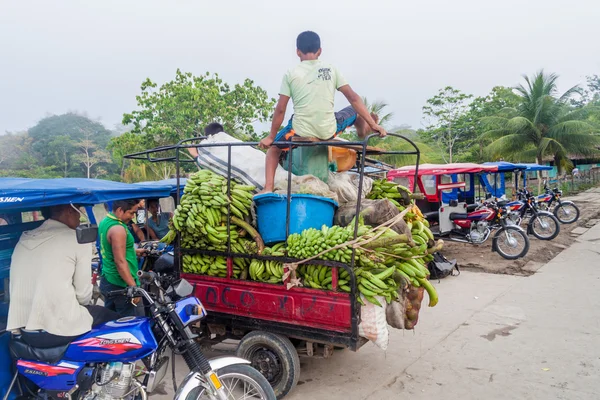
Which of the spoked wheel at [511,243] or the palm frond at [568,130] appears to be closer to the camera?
the spoked wheel at [511,243]

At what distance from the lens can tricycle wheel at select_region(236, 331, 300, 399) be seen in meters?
3.84

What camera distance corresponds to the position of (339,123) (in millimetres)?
4484

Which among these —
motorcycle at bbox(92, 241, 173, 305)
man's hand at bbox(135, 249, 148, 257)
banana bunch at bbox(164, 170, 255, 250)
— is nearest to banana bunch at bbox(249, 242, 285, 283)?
banana bunch at bbox(164, 170, 255, 250)

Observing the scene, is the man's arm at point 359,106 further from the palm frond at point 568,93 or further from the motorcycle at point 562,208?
the palm frond at point 568,93

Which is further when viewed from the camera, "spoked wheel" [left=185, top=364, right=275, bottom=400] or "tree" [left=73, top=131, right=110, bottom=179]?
"tree" [left=73, top=131, right=110, bottom=179]

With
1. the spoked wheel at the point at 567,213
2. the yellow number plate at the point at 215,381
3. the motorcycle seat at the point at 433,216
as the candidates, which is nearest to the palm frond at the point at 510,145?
the spoked wheel at the point at 567,213

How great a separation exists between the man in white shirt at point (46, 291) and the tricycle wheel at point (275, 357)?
1.40m

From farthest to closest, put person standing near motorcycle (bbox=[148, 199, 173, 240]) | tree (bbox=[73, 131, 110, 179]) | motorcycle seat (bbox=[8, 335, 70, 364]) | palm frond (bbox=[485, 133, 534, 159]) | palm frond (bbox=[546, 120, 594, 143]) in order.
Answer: tree (bbox=[73, 131, 110, 179]), palm frond (bbox=[485, 133, 534, 159]), palm frond (bbox=[546, 120, 594, 143]), person standing near motorcycle (bbox=[148, 199, 173, 240]), motorcycle seat (bbox=[8, 335, 70, 364])

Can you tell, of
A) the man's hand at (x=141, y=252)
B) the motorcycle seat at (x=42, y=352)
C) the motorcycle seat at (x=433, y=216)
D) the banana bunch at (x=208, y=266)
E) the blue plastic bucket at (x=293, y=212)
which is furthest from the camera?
the motorcycle seat at (x=433, y=216)

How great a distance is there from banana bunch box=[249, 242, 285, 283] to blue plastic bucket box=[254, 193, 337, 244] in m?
0.11

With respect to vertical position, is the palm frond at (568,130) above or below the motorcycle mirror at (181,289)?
above

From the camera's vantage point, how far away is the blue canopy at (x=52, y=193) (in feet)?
9.71

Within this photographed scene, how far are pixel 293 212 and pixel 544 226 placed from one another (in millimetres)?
10036

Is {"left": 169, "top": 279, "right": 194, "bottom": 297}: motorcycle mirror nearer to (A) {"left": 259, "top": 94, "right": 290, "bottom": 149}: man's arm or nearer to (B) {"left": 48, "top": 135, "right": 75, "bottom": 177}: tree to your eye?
(A) {"left": 259, "top": 94, "right": 290, "bottom": 149}: man's arm
